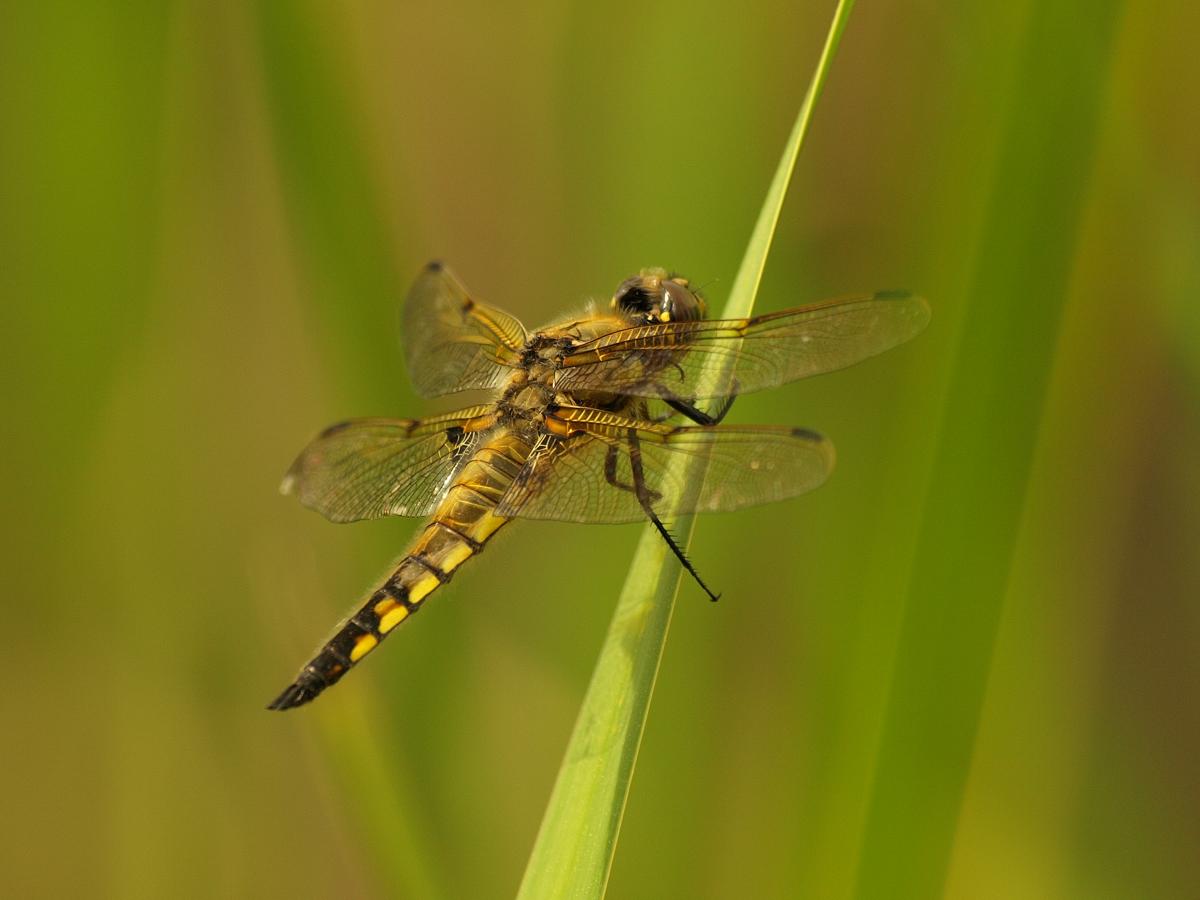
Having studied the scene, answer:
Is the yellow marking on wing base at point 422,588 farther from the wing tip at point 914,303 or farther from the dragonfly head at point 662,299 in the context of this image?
the wing tip at point 914,303

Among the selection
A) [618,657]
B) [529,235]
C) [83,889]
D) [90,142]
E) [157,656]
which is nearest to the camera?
[618,657]

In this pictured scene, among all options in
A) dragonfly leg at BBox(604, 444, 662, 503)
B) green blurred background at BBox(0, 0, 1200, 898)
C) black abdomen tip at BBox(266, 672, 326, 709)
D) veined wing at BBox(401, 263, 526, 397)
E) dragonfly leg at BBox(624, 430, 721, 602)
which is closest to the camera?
green blurred background at BBox(0, 0, 1200, 898)

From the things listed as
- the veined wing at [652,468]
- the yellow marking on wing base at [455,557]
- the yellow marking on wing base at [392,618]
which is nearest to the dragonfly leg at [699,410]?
the veined wing at [652,468]

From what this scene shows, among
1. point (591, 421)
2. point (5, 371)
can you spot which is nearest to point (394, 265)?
point (591, 421)

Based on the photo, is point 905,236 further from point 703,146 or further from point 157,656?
point 157,656

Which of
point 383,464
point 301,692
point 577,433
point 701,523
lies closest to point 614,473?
point 577,433

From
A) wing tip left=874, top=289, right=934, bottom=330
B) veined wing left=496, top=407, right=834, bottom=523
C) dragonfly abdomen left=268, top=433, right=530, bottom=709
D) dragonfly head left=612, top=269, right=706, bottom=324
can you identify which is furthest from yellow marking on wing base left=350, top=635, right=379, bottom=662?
wing tip left=874, top=289, right=934, bottom=330

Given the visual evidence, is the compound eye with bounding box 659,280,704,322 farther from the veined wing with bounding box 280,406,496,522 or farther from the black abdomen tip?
the black abdomen tip
